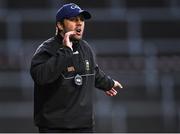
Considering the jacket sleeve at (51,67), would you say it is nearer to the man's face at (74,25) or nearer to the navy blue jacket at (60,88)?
the navy blue jacket at (60,88)

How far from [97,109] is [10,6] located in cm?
214

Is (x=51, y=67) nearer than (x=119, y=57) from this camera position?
Yes

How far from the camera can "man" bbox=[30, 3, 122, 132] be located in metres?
3.83

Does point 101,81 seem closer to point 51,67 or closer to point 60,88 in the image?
point 60,88

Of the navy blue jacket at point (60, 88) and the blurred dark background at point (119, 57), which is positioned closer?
the navy blue jacket at point (60, 88)

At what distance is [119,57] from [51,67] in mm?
5411

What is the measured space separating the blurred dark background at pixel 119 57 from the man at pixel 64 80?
3.87 metres

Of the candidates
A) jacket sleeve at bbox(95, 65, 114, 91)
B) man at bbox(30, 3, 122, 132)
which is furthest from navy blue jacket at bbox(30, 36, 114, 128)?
jacket sleeve at bbox(95, 65, 114, 91)

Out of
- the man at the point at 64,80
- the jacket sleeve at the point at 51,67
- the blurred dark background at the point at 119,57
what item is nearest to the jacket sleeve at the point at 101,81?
the man at the point at 64,80

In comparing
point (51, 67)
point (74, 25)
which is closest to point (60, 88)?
point (51, 67)

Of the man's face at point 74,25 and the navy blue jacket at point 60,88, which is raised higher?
the man's face at point 74,25

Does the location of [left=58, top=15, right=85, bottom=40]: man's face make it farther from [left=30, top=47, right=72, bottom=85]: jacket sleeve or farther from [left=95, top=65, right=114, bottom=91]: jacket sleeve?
[left=95, top=65, right=114, bottom=91]: jacket sleeve

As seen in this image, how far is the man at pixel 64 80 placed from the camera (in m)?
3.83

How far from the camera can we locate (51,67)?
380 centimetres
